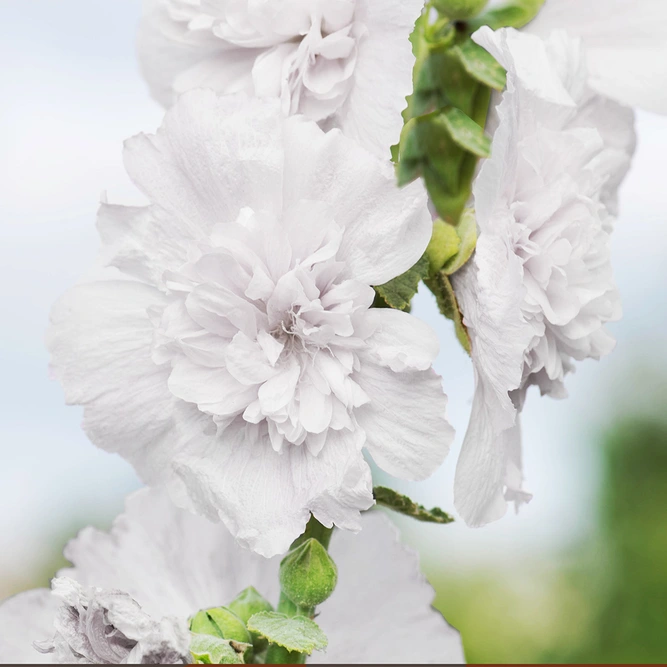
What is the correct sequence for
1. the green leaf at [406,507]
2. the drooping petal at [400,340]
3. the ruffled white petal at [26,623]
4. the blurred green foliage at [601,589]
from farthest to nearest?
1. the blurred green foliage at [601,589]
2. the ruffled white petal at [26,623]
3. the green leaf at [406,507]
4. the drooping petal at [400,340]

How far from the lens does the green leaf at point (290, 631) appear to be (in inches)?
24.0

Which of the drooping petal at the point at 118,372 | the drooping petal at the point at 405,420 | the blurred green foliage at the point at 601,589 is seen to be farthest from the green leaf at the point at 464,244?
the blurred green foliage at the point at 601,589

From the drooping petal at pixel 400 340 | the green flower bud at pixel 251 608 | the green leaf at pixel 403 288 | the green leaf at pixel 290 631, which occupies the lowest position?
the green flower bud at pixel 251 608

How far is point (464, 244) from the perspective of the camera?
65cm

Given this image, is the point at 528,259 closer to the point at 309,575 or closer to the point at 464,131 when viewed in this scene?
the point at 464,131

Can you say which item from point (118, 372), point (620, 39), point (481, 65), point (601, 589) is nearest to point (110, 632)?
point (118, 372)

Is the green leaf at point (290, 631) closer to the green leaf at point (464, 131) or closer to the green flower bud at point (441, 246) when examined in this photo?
the green flower bud at point (441, 246)

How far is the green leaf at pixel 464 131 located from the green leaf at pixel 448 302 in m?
0.11

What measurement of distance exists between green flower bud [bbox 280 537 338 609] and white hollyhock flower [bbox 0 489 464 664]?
209 mm

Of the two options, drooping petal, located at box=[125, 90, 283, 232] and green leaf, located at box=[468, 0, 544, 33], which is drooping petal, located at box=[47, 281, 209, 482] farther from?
green leaf, located at box=[468, 0, 544, 33]

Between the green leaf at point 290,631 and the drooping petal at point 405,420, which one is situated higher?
the drooping petal at point 405,420

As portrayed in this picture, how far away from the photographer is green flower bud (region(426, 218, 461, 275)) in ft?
2.14

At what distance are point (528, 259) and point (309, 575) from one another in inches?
11.2

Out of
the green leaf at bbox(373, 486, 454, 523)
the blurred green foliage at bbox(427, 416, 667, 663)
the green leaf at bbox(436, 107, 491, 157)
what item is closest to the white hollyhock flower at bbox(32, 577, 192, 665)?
the green leaf at bbox(373, 486, 454, 523)
